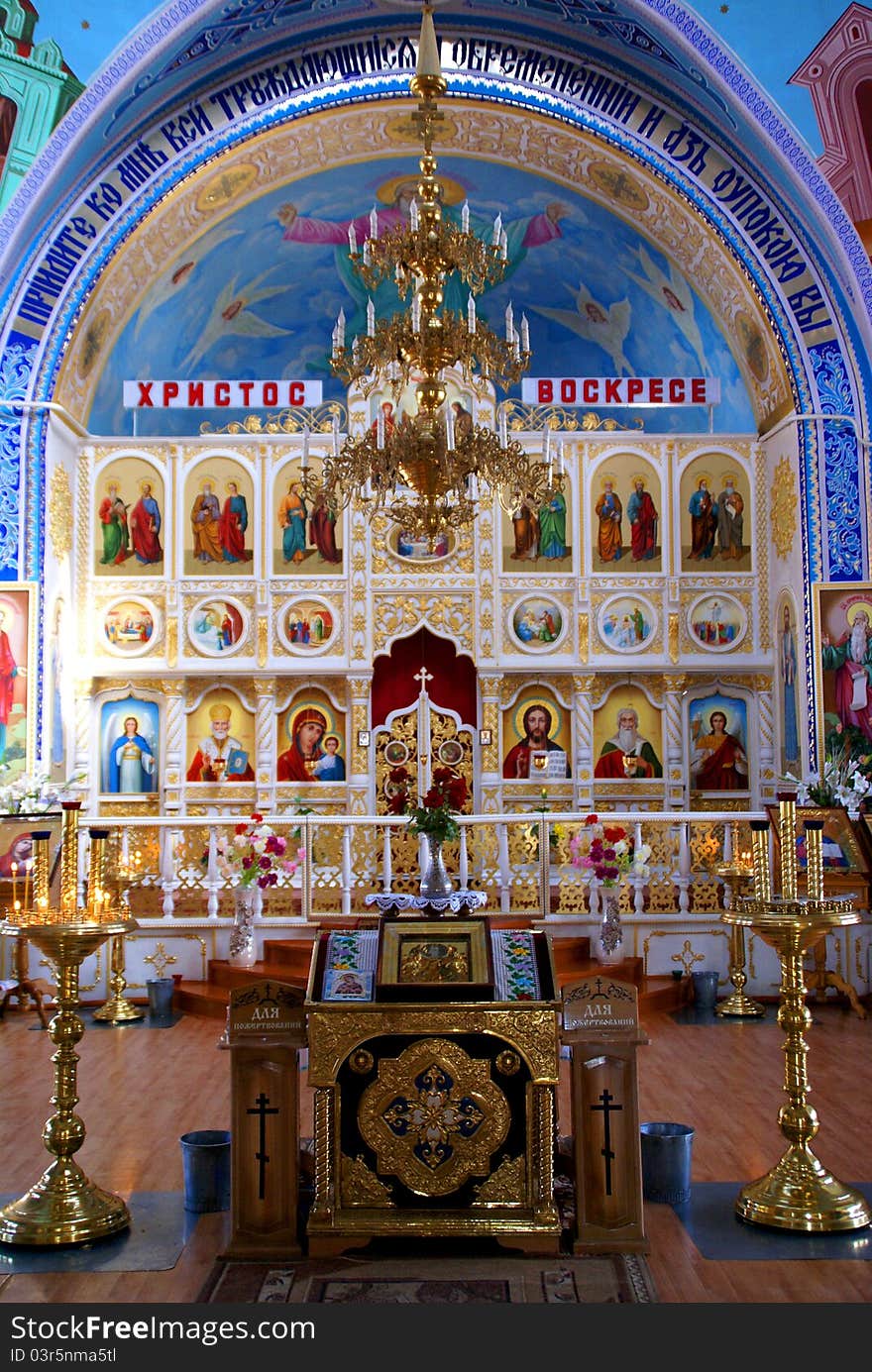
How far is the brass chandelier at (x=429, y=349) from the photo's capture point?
724cm

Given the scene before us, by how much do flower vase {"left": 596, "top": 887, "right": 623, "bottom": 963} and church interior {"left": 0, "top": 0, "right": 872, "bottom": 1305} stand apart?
0.05m

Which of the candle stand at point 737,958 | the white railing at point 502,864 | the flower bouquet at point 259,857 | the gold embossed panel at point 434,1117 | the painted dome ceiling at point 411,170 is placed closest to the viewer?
the gold embossed panel at point 434,1117

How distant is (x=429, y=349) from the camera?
24.4 feet

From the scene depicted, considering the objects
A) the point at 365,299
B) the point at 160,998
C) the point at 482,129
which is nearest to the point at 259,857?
the point at 160,998

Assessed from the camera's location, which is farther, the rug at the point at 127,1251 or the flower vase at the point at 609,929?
the flower vase at the point at 609,929

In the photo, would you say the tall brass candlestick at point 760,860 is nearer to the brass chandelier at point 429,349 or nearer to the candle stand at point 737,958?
the brass chandelier at point 429,349

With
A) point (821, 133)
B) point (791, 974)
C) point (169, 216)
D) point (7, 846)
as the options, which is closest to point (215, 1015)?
point (7, 846)

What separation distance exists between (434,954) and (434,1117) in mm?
699

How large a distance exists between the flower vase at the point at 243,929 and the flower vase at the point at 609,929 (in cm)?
296

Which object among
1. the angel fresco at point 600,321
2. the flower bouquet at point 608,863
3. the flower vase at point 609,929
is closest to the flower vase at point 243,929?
the flower bouquet at point 608,863

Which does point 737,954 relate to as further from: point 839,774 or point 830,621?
point 830,621

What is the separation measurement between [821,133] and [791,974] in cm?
1003

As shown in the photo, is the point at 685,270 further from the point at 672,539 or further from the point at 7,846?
the point at 7,846

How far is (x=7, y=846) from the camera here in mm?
10594
